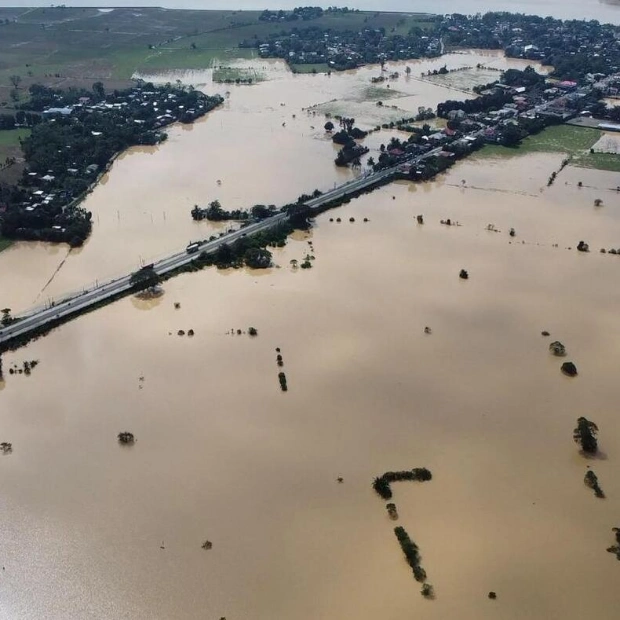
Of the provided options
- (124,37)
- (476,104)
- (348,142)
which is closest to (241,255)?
(348,142)

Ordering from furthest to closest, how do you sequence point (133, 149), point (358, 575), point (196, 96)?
point (196, 96) < point (133, 149) < point (358, 575)

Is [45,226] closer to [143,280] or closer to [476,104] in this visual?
[143,280]

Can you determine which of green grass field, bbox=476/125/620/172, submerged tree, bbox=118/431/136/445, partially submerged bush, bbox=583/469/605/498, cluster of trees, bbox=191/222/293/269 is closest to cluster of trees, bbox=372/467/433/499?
partially submerged bush, bbox=583/469/605/498

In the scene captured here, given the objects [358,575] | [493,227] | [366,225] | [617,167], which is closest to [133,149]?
[366,225]

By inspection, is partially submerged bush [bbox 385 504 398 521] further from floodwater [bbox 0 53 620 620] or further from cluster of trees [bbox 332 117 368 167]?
cluster of trees [bbox 332 117 368 167]

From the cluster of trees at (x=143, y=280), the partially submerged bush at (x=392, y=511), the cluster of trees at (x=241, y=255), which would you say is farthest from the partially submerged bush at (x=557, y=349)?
the cluster of trees at (x=143, y=280)

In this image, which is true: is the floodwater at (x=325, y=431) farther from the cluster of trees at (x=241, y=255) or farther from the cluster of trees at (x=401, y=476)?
the cluster of trees at (x=241, y=255)

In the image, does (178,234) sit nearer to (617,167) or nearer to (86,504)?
(86,504)
